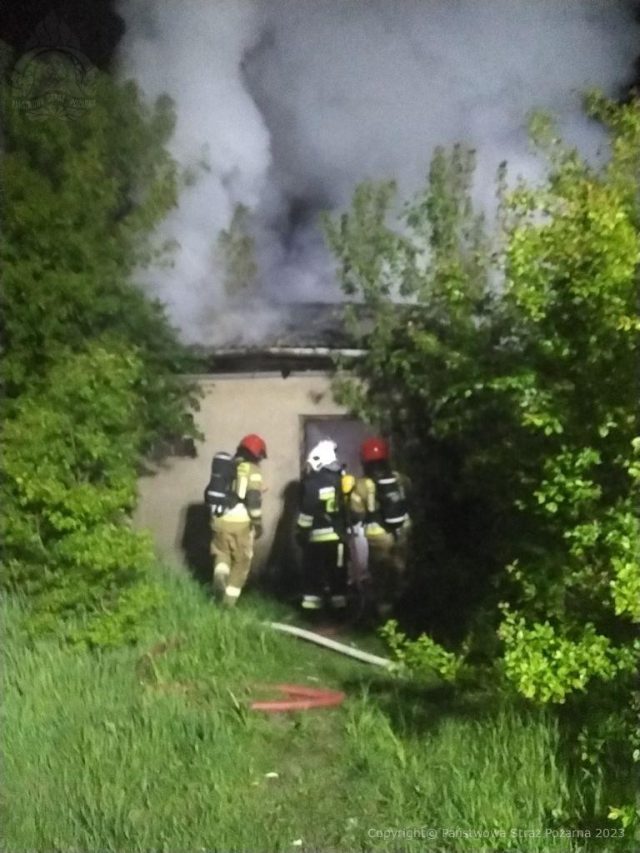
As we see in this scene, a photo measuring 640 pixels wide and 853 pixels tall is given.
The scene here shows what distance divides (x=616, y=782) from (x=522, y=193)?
3.40ft

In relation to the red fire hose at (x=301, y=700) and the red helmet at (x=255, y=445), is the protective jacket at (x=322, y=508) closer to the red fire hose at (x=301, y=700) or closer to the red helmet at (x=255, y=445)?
the red helmet at (x=255, y=445)

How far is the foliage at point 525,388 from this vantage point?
1646 mm

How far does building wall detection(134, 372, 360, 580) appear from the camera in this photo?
188cm

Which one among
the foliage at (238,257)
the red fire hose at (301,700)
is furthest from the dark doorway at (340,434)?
the red fire hose at (301,700)

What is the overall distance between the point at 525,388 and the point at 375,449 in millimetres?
313

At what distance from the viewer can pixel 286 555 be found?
1.90 m

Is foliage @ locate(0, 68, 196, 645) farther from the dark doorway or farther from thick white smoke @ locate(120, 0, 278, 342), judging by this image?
the dark doorway

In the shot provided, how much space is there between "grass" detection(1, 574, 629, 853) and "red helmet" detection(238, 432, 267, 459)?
29cm

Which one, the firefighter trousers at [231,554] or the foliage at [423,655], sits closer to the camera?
the foliage at [423,655]

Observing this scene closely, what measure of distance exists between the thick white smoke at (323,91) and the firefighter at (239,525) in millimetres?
241

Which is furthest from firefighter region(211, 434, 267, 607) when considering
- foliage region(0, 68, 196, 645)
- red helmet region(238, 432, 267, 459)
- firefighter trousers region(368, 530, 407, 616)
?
firefighter trousers region(368, 530, 407, 616)

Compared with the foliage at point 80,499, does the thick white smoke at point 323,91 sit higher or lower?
higher

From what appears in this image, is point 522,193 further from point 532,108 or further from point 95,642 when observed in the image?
point 95,642

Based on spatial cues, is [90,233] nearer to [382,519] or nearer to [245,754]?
[382,519]
